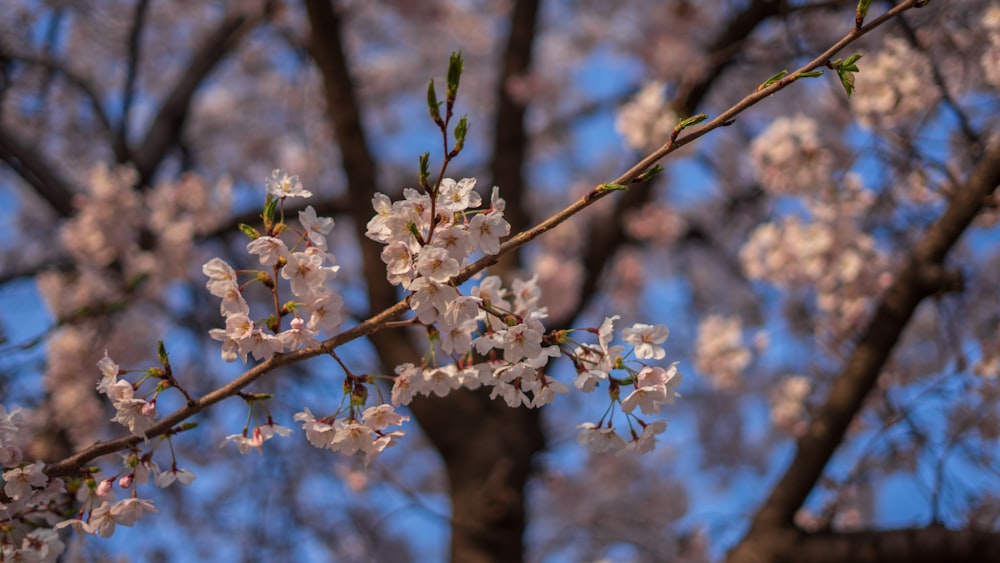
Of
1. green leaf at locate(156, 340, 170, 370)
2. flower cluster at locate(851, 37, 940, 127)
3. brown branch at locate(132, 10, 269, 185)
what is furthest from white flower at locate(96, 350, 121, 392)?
brown branch at locate(132, 10, 269, 185)

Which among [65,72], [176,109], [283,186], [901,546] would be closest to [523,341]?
[283,186]

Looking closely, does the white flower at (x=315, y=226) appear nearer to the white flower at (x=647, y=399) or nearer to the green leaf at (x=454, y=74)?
the green leaf at (x=454, y=74)

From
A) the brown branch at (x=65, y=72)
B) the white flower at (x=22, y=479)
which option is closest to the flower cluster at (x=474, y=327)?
the white flower at (x=22, y=479)

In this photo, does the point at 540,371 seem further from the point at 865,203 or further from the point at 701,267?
the point at 701,267

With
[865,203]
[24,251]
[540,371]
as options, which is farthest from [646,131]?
[24,251]

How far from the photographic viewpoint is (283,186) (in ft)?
4.25

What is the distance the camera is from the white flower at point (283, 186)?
50.0 inches

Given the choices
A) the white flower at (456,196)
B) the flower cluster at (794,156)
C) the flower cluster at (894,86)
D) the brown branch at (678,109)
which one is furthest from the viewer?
the brown branch at (678,109)

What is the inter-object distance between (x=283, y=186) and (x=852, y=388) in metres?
2.00

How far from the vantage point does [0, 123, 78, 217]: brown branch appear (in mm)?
3074

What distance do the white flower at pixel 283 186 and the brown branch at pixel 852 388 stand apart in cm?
193

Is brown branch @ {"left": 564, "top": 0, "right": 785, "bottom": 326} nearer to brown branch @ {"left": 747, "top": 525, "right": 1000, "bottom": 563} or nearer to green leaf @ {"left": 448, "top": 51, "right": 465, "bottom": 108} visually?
brown branch @ {"left": 747, "top": 525, "right": 1000, "bottom": 563}

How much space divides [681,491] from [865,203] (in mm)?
3547

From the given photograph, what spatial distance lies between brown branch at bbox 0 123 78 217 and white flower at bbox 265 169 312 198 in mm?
2125
